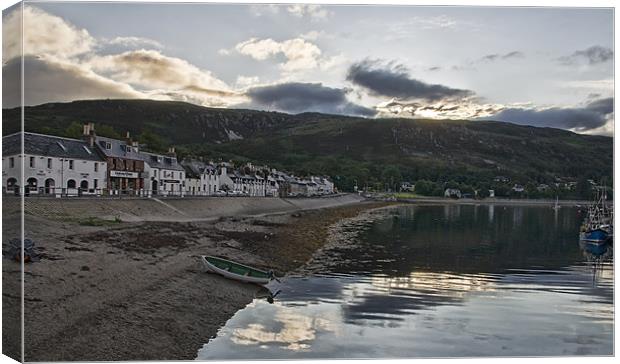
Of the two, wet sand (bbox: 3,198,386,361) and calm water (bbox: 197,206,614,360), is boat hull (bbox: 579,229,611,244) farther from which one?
wet sand (bbox: 3,198,386,361)

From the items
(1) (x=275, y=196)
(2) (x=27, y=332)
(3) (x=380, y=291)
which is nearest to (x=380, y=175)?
(3) (x=380, y=291)

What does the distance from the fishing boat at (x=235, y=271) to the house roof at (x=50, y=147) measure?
10.6ft

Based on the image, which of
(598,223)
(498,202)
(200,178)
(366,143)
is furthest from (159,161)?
(598,223)

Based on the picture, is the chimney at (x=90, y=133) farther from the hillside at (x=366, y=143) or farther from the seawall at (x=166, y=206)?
the seawall at (x=166, y=206)

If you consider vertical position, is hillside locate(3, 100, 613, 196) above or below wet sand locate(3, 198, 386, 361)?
above

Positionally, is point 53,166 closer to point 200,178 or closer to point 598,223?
point 200,178

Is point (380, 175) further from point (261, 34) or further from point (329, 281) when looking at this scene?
point (261, 34)

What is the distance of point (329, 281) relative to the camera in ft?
45.5

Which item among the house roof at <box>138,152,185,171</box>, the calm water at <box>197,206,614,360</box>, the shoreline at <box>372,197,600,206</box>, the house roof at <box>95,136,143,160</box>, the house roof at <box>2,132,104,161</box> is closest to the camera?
the house roof at <box>2,132,104,161</box>

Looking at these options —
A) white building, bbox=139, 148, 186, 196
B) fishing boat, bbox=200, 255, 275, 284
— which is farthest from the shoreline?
white building, bbox=139, 148, 186, 196

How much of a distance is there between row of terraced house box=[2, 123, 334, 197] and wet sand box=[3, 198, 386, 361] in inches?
28.1

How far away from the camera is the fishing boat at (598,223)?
12841 mm

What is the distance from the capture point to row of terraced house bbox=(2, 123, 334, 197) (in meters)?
9.84

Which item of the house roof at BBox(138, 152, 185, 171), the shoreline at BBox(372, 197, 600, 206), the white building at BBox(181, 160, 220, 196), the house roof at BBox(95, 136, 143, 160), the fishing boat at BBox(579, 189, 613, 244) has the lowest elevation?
the fishing boat at BBox(579, 189, 613, 244)
